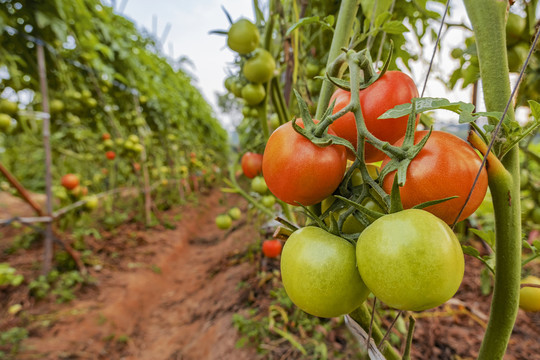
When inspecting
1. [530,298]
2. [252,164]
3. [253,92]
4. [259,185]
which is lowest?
[530,298]

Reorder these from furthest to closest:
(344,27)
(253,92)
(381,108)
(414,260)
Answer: (253,92), (344,27), (381,108), (414,260)

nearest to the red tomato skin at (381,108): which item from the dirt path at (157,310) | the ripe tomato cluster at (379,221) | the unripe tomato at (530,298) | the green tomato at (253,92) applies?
the ripe tomato cluster at (379,221)

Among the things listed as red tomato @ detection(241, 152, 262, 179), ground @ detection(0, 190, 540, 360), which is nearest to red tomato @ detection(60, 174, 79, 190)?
ground @ detection(0, 190, 540, 360)

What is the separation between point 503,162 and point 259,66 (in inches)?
25.8

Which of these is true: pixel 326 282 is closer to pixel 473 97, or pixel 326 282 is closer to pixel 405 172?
pixel 405 172

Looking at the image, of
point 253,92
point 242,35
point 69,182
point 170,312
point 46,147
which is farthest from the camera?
point 69,182

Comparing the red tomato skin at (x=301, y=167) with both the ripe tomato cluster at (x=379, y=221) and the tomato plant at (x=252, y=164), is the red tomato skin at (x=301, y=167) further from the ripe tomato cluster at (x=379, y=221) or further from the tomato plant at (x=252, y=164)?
the tomato plant at (x=252, y=164)

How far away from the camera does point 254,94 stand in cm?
94

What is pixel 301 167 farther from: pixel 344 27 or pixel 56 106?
pixel 56 106

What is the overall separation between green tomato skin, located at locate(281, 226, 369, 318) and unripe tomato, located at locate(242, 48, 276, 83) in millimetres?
651

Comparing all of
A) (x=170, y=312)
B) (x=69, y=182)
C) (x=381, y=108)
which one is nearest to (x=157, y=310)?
(x=170, y=312)

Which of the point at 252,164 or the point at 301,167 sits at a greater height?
the point at 301,167

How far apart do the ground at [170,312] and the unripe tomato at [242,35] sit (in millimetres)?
1398

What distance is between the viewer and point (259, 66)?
87 cm
